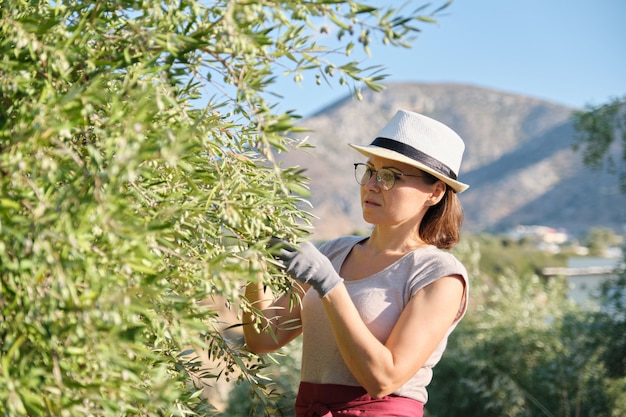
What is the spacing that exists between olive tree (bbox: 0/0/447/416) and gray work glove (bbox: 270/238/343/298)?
0.27 meters

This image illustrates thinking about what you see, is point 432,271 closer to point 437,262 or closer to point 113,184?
point 437,262

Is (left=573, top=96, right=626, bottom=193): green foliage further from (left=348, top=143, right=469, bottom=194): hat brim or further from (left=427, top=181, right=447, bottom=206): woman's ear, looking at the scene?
(left=348, top=143, right=469, bottom=194): hat brim

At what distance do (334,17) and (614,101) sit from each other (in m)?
8.16

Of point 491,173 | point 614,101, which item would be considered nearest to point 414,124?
point 614,101

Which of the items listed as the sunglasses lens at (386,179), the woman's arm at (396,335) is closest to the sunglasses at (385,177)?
the sunglasses lens at (386,179)

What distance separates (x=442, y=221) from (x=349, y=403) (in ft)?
2.47

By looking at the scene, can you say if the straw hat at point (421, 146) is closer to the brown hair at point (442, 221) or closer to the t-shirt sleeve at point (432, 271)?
the brown hair at point (442, 221)

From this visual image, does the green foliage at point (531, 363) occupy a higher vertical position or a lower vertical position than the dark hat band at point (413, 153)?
lower

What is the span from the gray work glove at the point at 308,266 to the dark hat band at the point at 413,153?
642 mm

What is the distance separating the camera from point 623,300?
893 cm

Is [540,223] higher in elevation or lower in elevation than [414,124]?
lower

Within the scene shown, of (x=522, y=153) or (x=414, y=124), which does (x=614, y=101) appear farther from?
(x=522, y=153)

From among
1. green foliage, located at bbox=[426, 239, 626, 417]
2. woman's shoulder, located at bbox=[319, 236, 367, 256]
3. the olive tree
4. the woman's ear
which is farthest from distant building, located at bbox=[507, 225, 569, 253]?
the olive tree

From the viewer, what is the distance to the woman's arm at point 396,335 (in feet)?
6.98
